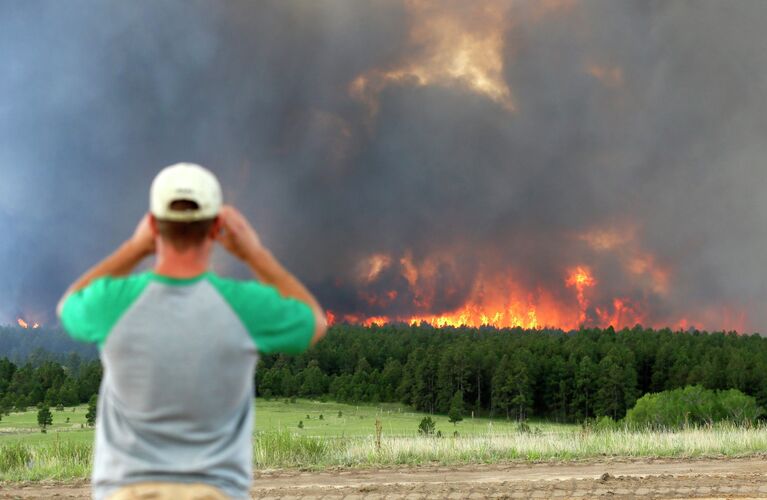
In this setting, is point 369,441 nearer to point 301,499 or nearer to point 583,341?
point 301,499

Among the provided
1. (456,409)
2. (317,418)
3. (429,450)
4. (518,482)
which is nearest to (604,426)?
(429,450)

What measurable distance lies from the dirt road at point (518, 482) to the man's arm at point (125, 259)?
11.9m

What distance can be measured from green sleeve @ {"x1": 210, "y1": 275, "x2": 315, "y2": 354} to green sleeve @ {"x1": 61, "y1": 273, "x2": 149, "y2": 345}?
0.26 meters

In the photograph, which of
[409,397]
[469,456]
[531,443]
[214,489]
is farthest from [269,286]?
[409,397]

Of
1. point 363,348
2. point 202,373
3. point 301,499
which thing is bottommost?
point 301,499

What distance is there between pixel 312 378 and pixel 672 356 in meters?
59.5

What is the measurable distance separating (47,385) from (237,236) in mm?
103745

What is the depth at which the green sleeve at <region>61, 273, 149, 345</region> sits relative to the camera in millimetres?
2785

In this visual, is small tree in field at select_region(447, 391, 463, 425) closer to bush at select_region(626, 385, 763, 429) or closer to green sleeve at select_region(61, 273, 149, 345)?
bush at select_region(626, 385, 763, 429)

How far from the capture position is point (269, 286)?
2.88 metres

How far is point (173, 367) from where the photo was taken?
2740 millimetres

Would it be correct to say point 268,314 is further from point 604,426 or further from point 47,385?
point 47,385

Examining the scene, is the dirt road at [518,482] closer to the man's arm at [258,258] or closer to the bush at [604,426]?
the bush at [604,426]

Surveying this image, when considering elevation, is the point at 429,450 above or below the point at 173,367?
below
